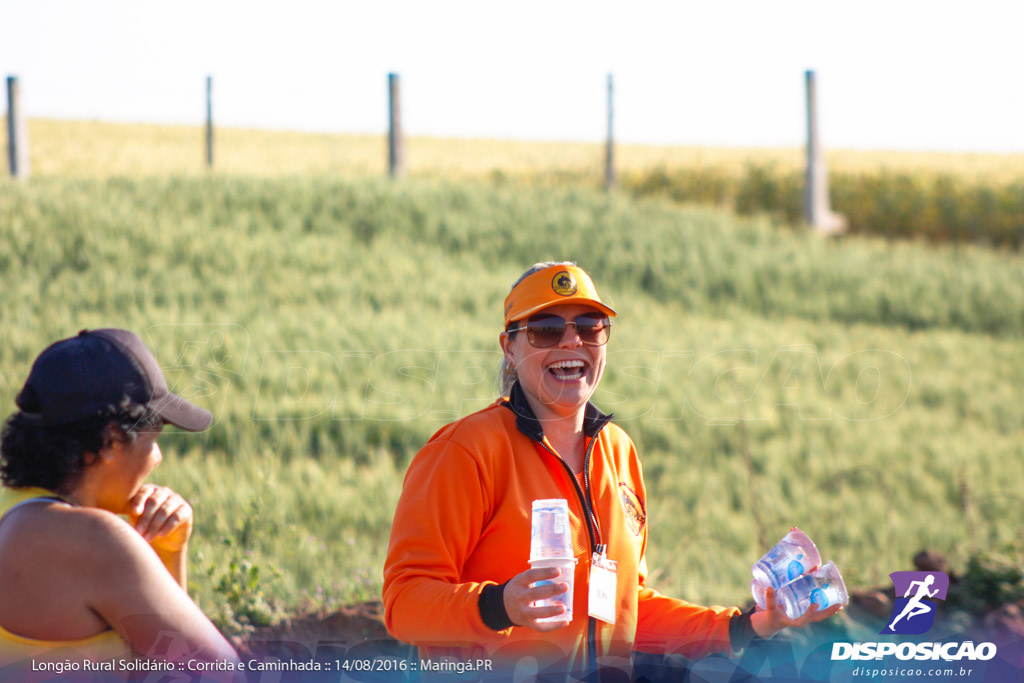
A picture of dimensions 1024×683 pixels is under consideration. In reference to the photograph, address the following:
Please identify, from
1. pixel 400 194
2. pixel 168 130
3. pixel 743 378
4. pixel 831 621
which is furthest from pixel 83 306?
pixel 168 130

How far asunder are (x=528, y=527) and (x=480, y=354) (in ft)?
20.7

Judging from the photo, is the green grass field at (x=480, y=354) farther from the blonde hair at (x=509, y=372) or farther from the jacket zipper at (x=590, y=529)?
the jacket zipper at (x=590, y=529)

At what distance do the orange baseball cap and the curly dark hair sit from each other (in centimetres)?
96

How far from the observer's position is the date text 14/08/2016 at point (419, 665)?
7.16 ft

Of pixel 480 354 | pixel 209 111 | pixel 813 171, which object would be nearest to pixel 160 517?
pixel 480 354

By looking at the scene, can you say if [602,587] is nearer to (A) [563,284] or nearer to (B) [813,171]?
(A) [563,284]

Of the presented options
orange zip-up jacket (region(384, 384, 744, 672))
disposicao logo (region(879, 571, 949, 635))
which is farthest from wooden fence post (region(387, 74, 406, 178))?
orange zip-up jacket (region(384, 384, 744, 672))

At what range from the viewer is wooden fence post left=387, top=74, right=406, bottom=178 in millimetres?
14172

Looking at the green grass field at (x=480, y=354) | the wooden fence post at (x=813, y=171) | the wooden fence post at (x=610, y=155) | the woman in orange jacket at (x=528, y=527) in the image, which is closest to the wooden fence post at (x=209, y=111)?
the green grass field at (x=480, y=354)

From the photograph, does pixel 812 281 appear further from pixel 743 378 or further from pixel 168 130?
pixel 168 130

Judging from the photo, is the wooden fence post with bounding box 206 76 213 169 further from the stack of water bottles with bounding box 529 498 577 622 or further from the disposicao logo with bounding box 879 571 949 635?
the stack of water bottles with bounding box 529 498 577 622

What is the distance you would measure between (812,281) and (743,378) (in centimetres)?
446

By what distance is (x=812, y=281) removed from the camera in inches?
514

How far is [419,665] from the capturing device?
2277mm
